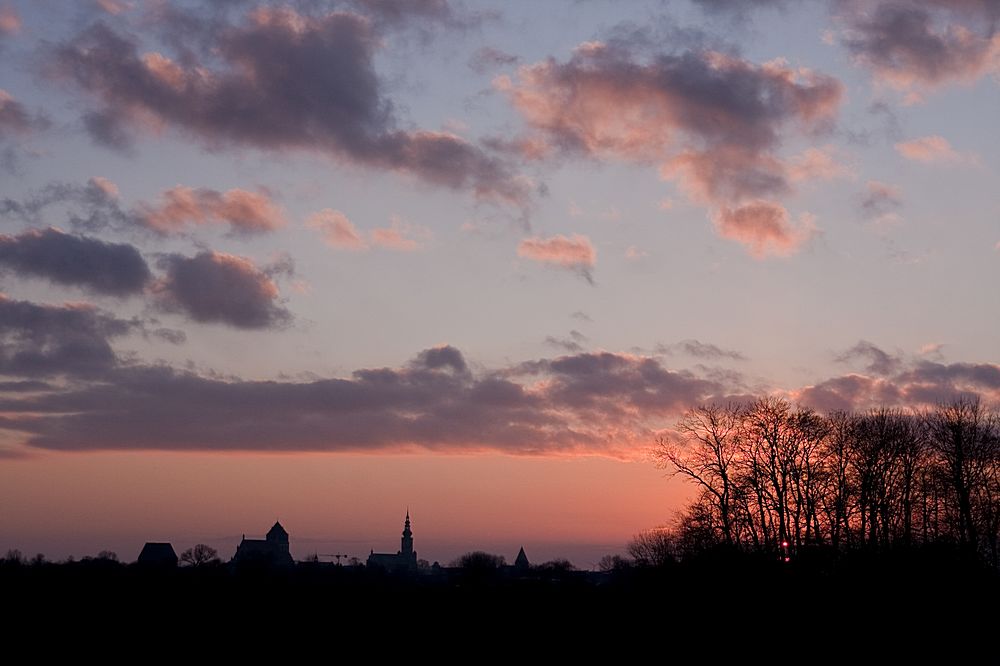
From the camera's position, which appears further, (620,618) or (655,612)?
(620,618)

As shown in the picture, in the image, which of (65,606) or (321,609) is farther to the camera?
(321,609)

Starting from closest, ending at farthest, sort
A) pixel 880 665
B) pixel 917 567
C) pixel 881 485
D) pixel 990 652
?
pixel 880 665 < pixel 990 652 < pixel 917 567 < pixel 881 485

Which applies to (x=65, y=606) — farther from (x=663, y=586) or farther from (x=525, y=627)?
(x=663, y=586)

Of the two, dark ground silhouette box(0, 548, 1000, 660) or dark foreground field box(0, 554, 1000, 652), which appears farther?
dark ground silhouette box(0, 548, 1000, 660)

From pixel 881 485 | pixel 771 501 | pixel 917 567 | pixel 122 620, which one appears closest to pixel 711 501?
pixel 771 501

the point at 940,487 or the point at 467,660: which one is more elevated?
the point at 940,487

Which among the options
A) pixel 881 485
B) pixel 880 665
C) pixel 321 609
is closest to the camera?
pixel 880 665

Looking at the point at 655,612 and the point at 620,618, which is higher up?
the point at 655,612

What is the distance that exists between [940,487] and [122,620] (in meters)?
52.2

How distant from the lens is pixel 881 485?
6862 centimetres

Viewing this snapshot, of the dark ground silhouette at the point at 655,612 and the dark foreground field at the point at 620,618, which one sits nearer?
the dark foreground field at the point at 620,618

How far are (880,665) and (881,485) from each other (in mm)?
25817

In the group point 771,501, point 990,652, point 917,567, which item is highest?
point 771,501

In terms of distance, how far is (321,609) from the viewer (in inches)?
2512
